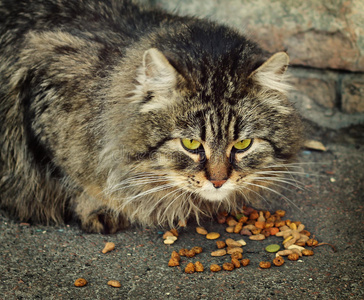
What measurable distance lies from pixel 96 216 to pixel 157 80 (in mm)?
952

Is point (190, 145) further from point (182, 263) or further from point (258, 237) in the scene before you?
point (258, 237)

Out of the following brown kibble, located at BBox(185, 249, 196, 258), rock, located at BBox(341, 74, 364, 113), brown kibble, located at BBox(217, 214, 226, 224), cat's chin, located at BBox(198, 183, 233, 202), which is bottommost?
brown kibble, located at BBox(217, 214, 226, 224)

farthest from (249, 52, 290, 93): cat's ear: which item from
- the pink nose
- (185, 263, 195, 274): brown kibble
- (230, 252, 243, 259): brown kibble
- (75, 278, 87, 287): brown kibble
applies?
(75, 278, 87, 287): brown kibble

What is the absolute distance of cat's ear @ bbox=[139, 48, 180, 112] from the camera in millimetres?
2115

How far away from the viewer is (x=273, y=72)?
228cm

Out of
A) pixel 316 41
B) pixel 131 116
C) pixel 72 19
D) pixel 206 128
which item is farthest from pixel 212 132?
pixel 316 41

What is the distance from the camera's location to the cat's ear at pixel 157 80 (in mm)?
2115

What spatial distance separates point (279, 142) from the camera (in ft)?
7.86

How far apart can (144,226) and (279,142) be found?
3.08ft

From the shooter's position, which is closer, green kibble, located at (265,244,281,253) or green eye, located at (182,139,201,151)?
green eye, located at (182,139,201,151)

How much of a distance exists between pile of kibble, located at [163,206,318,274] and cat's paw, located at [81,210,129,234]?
315 mm

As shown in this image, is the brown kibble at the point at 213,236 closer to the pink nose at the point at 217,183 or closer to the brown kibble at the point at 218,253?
the brown kibble at the point at 218,253

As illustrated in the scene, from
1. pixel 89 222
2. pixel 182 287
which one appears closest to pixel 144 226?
pixel 89 222

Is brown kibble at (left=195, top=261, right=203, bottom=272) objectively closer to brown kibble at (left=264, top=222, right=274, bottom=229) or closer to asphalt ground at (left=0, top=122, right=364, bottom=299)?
asphalt ground at (left=0, top=122, right=364, bottom=299)
